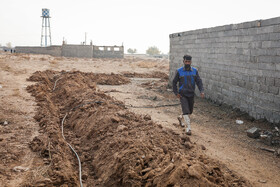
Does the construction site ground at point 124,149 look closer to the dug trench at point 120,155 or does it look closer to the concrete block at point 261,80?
the dug trench at point 120,155

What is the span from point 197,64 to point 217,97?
233cm

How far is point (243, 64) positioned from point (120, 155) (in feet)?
19.8

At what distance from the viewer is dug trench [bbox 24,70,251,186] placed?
3.84 m

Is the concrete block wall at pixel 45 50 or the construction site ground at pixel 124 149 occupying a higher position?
the concrete block wall at pixel 45 50

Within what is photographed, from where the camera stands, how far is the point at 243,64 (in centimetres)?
892

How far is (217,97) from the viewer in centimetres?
1063

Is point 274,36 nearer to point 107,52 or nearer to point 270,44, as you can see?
point 270,44

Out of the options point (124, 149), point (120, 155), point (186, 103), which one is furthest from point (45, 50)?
point (120, 155)

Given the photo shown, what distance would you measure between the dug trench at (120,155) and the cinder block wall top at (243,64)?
130 inches

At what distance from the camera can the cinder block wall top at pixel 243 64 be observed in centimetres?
755

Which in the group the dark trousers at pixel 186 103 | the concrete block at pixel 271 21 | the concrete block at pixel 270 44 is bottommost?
the dark trousers at pixel 186 103

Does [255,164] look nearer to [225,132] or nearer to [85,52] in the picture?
[225,132]

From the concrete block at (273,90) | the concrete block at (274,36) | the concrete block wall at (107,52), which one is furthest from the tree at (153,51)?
the concrete block at (273,90)

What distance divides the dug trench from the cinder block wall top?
3.31 metres
